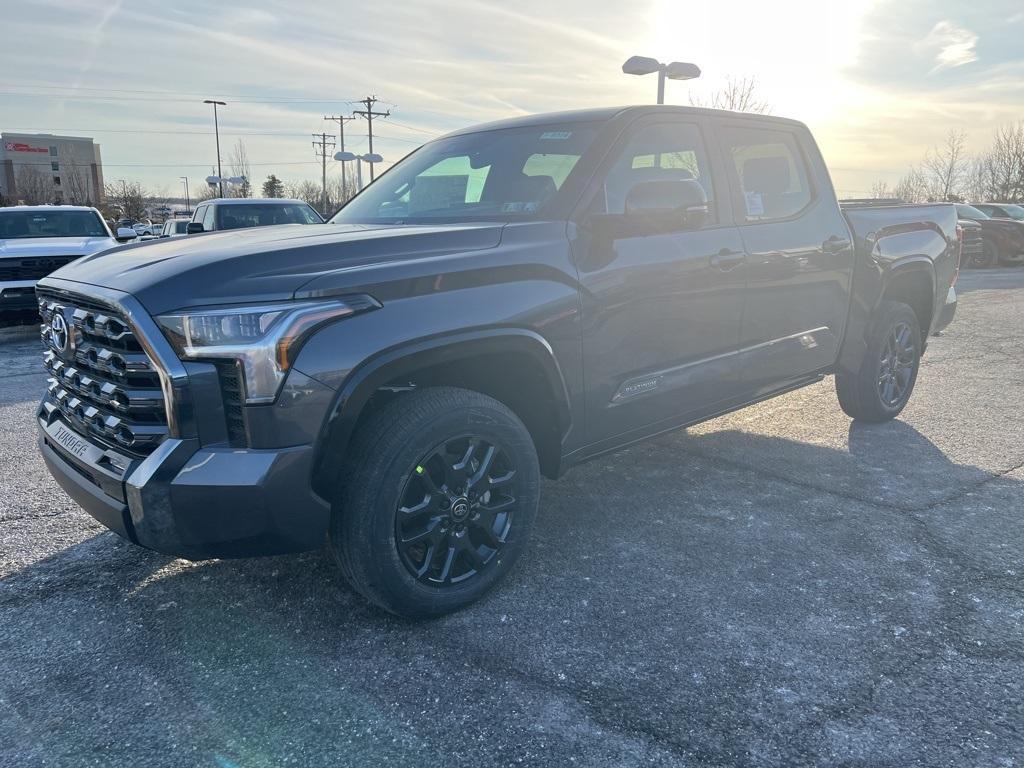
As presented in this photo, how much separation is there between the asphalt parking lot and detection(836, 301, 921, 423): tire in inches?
39.0

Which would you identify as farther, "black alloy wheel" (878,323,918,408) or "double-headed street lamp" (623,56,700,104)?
"double-headed street lamp" (623,56,700,104)

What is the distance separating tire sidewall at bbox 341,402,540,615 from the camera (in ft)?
8.37

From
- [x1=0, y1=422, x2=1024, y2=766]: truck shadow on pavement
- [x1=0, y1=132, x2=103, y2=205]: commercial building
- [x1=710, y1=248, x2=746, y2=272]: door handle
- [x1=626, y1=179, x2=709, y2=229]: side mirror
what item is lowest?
[x1=0, y1=422, x2=1024, y2=766]: truck shadow on pavement

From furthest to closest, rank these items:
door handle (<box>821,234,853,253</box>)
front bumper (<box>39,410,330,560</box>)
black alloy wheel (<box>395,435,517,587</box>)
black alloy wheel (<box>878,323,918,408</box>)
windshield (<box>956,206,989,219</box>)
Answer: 1. windshield (<box>956,206,989,219</box>)
2. black alloy wheel (<box>878,323,918,408</box>)
3. door handle (<box>821,234,853,253</box>)
4. black alloy wheel (<box>395,435,517,587</box>)
5. front bumper (<box>39,410,330,560</box>)

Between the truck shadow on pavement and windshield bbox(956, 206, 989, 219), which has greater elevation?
windshield bbox(956, 206, 989, 219)

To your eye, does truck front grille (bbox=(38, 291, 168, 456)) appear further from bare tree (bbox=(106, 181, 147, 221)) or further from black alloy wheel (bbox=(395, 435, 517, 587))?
bare tree (bbox=(106, 181, 147, 221))

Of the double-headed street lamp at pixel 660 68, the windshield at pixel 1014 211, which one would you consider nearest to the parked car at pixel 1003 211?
the windshield at pixel 1014 211

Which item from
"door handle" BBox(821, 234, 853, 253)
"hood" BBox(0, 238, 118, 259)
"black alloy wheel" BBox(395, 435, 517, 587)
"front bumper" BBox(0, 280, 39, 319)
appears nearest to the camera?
"black alloy wheel" BBox(395, 435, 517, 587)

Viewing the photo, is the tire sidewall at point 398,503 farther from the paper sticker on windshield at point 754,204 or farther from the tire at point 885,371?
the tire at point 885,371

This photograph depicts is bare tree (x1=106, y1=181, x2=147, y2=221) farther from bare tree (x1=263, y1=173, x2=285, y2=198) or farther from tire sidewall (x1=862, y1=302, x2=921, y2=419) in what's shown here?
tire sidewall (x1=862, y1=302, x2=921, y2=419)

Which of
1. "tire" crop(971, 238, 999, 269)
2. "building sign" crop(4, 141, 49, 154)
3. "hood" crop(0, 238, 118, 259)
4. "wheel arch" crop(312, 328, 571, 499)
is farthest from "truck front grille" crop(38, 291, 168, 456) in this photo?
"building sign" crop(4, 141, 49, 154)

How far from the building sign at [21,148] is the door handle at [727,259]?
105730mm

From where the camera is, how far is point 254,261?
2451 millimetres

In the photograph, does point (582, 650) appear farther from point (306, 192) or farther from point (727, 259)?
point (306, 192)
